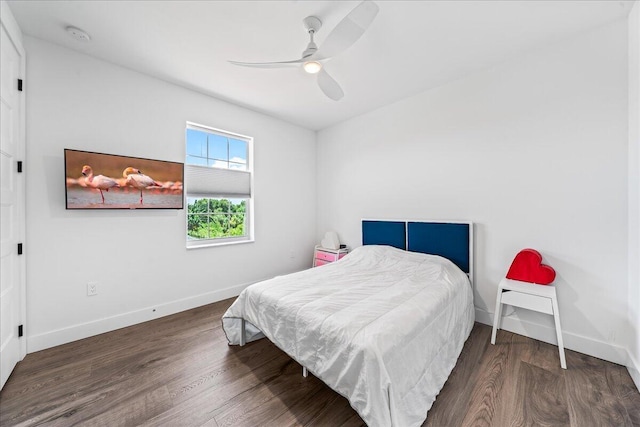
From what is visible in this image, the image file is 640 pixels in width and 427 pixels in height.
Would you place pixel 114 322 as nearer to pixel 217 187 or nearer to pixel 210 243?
pixel 210 243

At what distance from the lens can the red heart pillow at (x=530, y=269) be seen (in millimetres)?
2141

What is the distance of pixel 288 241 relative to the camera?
163 inches

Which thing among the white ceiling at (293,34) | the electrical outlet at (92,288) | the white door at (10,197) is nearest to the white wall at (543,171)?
the white ceiling at (293,34)

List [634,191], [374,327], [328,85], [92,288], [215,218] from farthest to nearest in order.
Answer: [215,218] → [92,288] → [328,85] → [634,191] → [374,327]

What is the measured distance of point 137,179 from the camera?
2578 mm

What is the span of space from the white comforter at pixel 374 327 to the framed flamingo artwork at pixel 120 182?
1556mm

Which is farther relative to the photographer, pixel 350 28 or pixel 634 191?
pixel 634 191

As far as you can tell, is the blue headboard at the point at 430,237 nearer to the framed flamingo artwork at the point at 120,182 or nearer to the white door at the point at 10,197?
the framed flamingo artwork at the point at 120,182

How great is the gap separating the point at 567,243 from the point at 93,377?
3.96 metres

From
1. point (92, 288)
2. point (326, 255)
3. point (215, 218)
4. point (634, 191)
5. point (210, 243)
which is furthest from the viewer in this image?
point (326, 255)

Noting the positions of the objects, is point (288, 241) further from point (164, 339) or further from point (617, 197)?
point (617, 197)

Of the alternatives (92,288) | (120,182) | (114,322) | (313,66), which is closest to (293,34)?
(313,66)

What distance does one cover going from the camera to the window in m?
3.14

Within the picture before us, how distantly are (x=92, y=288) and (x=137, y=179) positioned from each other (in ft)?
3.74
